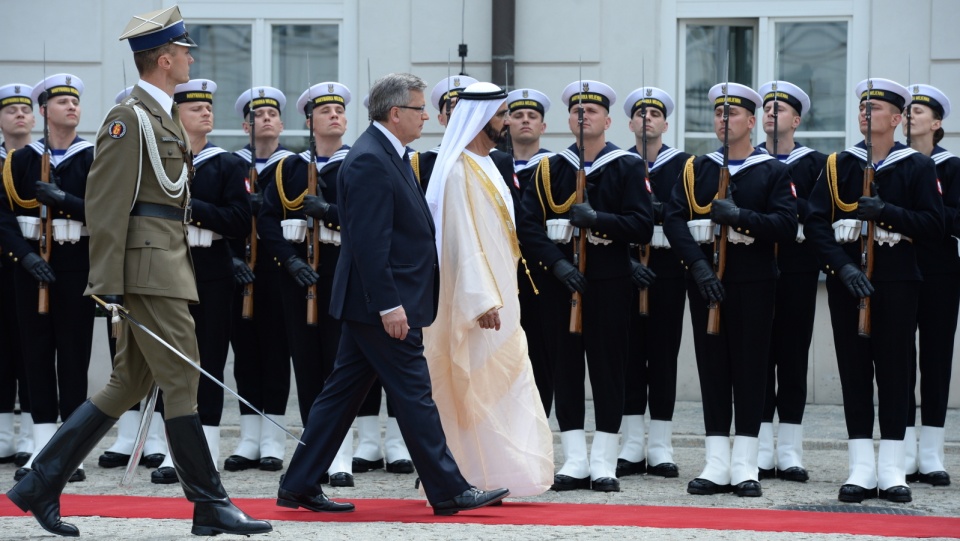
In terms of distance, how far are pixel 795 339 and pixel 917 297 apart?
905 mm

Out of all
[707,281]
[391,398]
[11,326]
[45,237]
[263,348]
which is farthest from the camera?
[11,326]

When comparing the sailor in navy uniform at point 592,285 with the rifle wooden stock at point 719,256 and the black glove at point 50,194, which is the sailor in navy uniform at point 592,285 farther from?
the black glove at point 50,194

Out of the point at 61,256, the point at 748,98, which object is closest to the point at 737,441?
the point at 748,98

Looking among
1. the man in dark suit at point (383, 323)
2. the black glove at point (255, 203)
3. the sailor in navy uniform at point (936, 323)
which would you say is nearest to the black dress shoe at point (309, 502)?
the man in dark suit at point (383, 323)

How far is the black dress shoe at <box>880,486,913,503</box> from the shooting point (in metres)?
8.09

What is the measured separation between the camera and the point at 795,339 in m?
9.05

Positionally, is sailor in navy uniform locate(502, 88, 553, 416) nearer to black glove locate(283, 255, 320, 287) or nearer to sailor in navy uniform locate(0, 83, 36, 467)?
black glove locate(283, 255, 320, 287)

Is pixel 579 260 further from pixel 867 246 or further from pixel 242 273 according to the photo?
pixel 242 273

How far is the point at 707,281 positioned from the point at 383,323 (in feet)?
6.89

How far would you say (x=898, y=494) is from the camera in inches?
319

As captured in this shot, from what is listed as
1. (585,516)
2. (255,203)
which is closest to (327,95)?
(255,203)

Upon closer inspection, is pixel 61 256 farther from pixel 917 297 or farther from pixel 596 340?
pixel 917 297

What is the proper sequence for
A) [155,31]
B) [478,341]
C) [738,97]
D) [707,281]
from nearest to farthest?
[155,31], [478,341], [707,281], [738,97]

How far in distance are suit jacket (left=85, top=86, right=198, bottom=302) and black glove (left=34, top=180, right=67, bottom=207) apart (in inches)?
96.6
